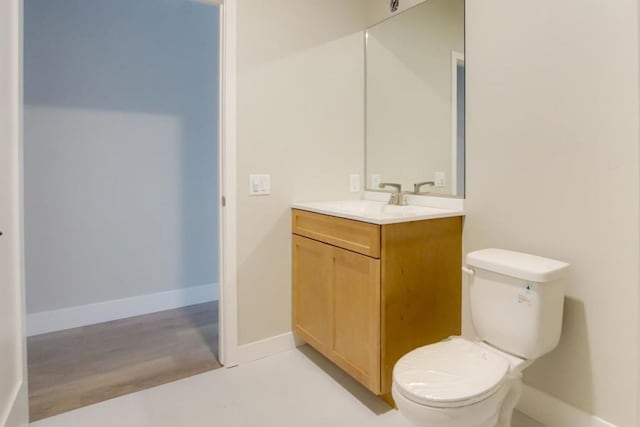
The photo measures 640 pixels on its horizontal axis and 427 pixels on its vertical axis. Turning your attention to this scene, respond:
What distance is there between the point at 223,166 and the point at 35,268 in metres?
1.57

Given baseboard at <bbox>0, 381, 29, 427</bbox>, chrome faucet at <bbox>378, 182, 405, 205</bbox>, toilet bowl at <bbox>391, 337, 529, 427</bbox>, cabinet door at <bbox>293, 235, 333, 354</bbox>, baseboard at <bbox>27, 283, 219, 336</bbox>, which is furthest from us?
baseboard at <bbox>27, 283, 219, 336</bbox>

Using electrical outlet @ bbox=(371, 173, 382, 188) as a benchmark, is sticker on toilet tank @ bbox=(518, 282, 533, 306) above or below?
below

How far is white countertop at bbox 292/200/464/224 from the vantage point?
1721mm

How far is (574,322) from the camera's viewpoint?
1567mm

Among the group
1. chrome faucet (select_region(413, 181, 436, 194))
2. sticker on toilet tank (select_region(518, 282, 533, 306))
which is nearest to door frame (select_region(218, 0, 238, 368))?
chrome faucet (select_region(413, 181, 436, 194))

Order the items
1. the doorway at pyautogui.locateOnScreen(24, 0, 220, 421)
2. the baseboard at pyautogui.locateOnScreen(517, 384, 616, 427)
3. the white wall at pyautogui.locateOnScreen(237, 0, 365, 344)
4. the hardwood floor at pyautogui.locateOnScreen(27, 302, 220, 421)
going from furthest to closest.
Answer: the doorway at pyautogui.locateOnScreen(24, 0, 220, 421), the white wall at pyautogui.locateOnScreen(237, 0, 365, 344), the hardwood floor at pyautogui.locateOnScreen(27, 302, 220, 421), the baseboard at pyautogui.locateOnScreen(517, 384, 616, 427)

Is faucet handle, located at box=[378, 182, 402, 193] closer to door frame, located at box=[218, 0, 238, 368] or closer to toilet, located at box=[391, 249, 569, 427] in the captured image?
toilet, located at box=[391, 249, 569, 427]

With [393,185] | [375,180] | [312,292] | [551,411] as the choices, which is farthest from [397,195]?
[551,411]

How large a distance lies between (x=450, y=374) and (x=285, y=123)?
1573 mm

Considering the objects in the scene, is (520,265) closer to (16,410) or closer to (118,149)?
(16,410)

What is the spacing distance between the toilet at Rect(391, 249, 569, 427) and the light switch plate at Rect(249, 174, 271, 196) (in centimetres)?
115

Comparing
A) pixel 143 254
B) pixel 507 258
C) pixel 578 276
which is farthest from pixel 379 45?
pixel 143 254

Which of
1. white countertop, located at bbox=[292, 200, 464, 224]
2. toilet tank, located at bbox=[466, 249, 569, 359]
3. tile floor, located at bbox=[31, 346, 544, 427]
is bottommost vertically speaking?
tile floor, located at bbox=[31, 346, 544, 427]

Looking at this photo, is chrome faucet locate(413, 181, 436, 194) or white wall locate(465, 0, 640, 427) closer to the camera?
white wall locate(465, 0, 640, 427)
